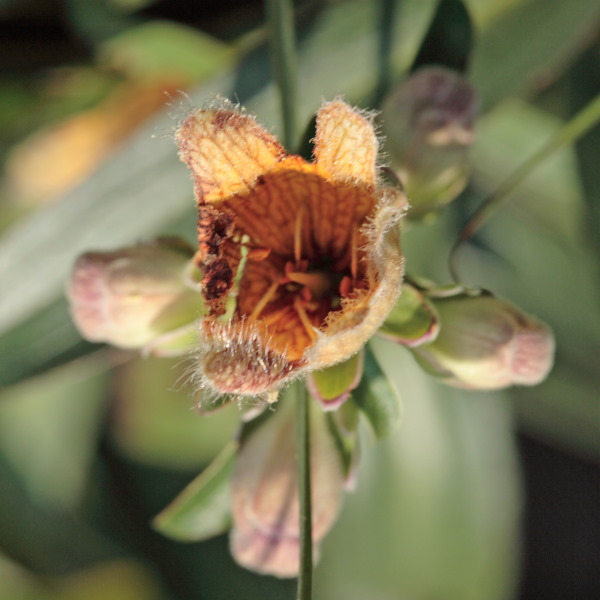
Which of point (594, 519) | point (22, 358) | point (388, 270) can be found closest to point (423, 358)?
point (388, 270)

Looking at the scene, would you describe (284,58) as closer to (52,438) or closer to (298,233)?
(298,233)

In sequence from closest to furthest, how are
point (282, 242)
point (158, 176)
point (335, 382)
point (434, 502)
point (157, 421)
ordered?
point (335, 382), point (282, 242), point (158, 176), point (434, 502), point (157, 421)

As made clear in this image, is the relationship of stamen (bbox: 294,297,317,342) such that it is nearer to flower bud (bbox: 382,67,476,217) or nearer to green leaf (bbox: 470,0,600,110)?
flower bud (bbox: 382,67,476,217)

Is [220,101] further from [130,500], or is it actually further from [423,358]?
[130,500]

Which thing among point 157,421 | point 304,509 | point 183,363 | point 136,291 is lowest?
point 157,421

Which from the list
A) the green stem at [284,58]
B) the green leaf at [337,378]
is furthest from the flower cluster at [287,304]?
the green stem at [284,58]

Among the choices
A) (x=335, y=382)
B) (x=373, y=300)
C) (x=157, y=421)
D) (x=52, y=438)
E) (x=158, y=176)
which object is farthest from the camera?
(x=157, y=421)

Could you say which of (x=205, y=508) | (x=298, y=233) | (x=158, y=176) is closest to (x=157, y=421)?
(x=158, y=176)
